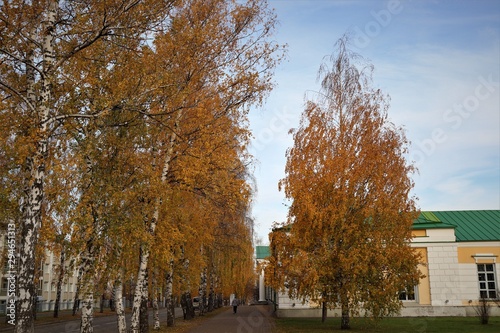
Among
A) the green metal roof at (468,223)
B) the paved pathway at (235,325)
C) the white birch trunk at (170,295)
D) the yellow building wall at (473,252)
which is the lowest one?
the paved pathway at (235,325)

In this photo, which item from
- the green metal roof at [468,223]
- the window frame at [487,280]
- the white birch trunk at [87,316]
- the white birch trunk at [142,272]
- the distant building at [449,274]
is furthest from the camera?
the green metal roof at [468,223]

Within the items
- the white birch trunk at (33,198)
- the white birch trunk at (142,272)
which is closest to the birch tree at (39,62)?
the white birch trunk at (33,198)

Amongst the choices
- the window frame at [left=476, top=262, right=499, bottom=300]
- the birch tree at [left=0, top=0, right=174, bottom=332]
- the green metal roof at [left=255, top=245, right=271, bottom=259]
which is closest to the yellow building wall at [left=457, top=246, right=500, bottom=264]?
the window frame at [left=476, top=262, right=499, bottom=300]

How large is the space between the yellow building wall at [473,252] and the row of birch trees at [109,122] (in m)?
20.3

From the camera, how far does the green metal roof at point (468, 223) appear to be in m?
30.5

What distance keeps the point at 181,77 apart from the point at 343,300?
1114 cm

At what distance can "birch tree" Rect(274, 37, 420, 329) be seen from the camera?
18188mm

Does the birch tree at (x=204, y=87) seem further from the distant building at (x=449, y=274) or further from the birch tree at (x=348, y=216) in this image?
the distant building at (x=449, y=274)

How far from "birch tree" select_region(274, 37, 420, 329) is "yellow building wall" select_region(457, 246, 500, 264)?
495 inches

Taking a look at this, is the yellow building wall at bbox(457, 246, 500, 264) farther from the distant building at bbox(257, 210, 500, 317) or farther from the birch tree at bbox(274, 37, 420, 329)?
the birch tree at bbox(274, 37, 420, 329)

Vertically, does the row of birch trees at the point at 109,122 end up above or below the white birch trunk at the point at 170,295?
above

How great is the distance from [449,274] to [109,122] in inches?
1027

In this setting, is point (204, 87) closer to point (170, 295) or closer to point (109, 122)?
point (109, 122)

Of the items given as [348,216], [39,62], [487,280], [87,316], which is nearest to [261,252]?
[487,280]
